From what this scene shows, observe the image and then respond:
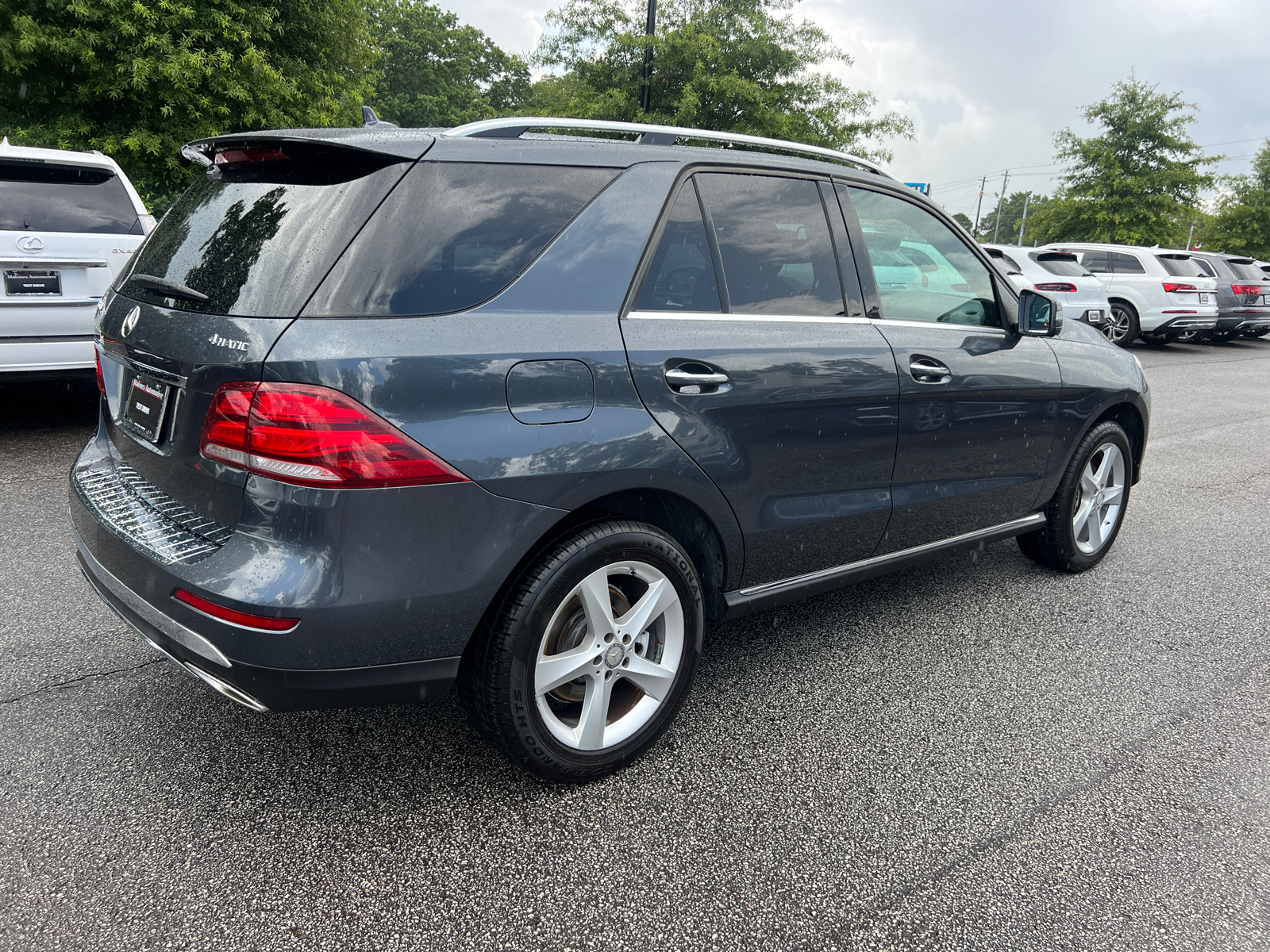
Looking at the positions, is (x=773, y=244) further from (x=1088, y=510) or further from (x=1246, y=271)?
(x=1246, y=271)

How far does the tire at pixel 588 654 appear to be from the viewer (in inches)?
86.3

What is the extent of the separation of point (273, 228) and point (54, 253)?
13.6 feet

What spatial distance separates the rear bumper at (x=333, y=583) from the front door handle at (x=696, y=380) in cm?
53

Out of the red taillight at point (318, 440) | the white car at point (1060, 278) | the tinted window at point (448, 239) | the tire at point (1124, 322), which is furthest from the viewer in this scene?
the tire at point (1124, 322)

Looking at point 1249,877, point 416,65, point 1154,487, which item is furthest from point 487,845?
point 416,65

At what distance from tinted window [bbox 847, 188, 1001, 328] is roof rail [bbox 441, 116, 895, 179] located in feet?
0.63

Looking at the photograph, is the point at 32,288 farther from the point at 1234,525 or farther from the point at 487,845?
the point at 1234,525

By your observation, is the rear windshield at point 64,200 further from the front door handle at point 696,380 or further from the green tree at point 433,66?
the green tree at point 433,66

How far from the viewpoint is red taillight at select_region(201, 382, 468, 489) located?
191 cm

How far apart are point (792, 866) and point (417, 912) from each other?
92 centimetres

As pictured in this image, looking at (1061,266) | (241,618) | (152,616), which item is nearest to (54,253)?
(152,616)

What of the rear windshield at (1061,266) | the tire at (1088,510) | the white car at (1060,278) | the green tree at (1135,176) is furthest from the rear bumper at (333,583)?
the green tree at (1135,176)

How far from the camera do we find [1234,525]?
17.4 feet

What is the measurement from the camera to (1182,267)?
16.5 m
